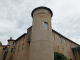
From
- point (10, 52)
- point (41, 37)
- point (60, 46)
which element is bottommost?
point (10, 52)

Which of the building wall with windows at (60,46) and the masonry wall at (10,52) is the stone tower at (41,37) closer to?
the building wall with windows at (60,46)

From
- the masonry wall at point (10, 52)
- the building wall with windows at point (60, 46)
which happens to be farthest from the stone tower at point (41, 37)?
the masonry wall at point (10, 52)

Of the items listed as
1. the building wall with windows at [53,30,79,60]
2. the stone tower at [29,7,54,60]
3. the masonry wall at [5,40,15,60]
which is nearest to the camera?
the stone tower at [29,7,54,60]

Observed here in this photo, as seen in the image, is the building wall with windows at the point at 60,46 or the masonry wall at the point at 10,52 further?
the masonry wall at the point at 10,52

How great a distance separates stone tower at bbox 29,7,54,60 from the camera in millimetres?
8967

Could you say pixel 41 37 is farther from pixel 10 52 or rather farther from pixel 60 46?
pixel 10 52

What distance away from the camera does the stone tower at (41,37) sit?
8.97 meters

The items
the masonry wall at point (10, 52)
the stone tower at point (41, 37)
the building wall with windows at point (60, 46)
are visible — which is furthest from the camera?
the masonry wall at point (10, 52)

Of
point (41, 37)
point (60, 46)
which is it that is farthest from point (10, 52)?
point (41, 37)

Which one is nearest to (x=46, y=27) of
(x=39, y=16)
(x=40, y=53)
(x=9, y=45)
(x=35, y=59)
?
(x=39, y=16)

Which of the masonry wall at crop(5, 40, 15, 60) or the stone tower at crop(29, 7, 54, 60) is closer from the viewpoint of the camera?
the stone tower at crop(29, 7, 54, 60)

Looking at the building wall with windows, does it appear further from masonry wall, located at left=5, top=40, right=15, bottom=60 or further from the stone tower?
masonry wall, located at left=5, top=40, right=15, bottom=60

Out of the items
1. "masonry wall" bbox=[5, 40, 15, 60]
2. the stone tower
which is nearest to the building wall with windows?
the stone tower

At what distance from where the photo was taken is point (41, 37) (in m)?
9.95
